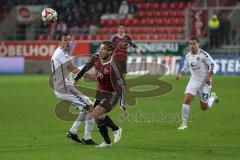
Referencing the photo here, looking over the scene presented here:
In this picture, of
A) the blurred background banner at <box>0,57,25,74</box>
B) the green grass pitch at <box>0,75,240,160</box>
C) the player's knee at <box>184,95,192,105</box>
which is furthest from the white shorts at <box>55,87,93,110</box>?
the blurred background banner at <box>0,57,25,74</box>

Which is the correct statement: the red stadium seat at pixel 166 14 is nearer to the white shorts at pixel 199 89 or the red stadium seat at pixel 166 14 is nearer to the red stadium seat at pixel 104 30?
the red stadium seat at pixel 104 30

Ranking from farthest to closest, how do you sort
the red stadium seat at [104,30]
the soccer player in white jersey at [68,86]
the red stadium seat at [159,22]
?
the red stadium seat at [104,30] < the red stadium seat at [159,22] < the soccer player in white jersey at [68,86]

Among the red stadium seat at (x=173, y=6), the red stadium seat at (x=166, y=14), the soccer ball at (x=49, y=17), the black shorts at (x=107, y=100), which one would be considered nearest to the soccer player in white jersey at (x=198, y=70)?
the soccer ball at (x=49, y=17)

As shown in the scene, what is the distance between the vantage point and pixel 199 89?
17.7 m

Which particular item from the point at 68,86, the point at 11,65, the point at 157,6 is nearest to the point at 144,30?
the point at 157,6

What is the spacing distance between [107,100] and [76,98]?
137 centimetres

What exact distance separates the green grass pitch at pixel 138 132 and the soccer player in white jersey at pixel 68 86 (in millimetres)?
352

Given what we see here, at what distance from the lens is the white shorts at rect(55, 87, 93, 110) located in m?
14.0

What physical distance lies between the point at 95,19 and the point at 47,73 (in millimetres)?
5612

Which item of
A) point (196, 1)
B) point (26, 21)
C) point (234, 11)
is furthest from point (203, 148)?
point (26, 21)

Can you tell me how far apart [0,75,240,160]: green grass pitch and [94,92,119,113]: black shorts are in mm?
780

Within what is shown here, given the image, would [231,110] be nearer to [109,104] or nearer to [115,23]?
[109,104]

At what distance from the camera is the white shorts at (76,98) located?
552 inches

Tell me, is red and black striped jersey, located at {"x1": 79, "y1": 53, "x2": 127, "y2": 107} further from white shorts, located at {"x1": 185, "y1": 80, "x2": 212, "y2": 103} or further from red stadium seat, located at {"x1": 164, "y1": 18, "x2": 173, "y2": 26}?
red stadium seat, located at {"x1": 164, "y1": 18, "x2": 173, "y2": 26}
